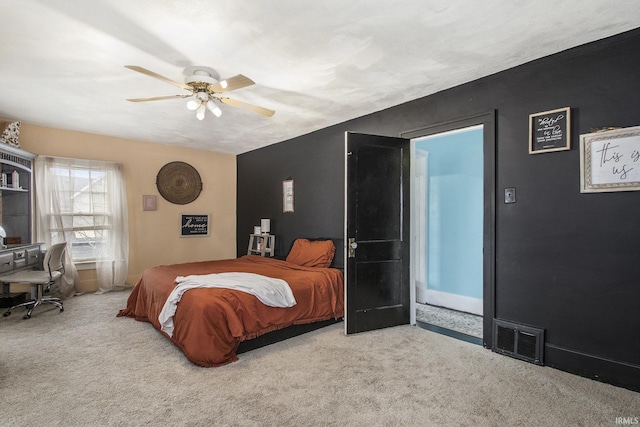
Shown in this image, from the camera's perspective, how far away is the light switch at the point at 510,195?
2.78 metres

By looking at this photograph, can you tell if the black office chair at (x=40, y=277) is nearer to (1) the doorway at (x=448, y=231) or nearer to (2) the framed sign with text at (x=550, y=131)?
(1) the doorway at (x=448, y=231)

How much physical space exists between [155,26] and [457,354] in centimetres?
341

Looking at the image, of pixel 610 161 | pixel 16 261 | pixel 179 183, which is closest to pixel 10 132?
pixel 16 261

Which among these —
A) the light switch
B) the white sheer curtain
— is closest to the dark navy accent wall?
the light switch

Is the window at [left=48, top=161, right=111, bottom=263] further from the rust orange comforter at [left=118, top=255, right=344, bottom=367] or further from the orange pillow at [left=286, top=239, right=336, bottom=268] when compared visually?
the orange pillow at [left=286, top=239, right=336, bottom=268]

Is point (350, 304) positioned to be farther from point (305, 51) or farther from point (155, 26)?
point (155, 26)

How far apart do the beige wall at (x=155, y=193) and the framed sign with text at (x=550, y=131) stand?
5.24 metres

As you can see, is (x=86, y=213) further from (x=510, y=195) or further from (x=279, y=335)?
(x=510, y=195)

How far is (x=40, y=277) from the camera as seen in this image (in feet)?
12.4

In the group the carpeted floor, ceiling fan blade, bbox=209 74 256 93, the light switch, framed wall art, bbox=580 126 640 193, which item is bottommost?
the carpeted floor

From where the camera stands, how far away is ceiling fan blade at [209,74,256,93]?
2.39m

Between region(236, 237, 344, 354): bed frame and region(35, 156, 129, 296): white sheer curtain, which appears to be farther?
region(35, 156, 129, 296): white sheer curtain

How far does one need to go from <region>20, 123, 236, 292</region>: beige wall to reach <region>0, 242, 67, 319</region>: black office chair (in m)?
0.95

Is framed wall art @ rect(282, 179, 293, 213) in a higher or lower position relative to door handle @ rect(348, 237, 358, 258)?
higher
